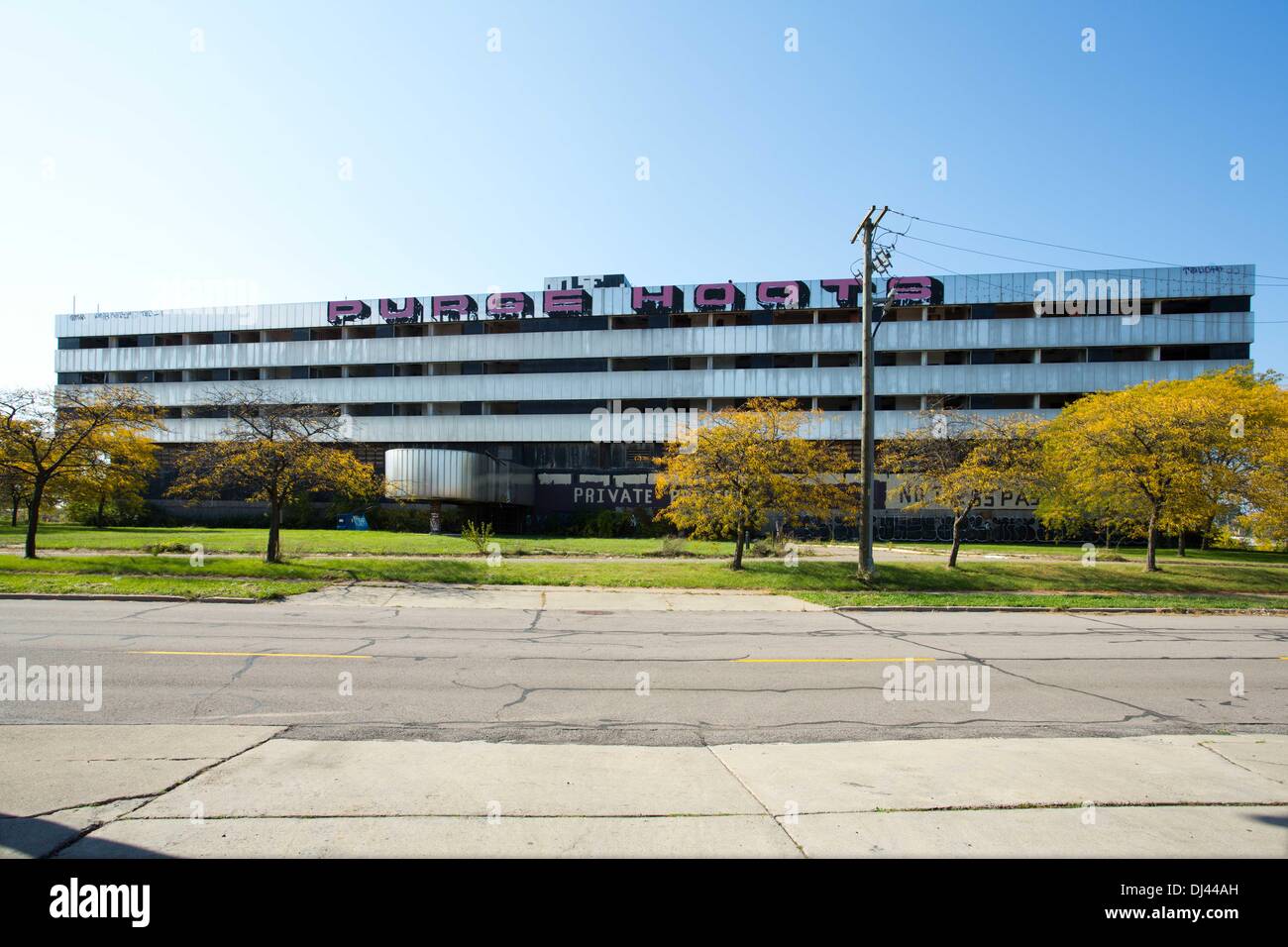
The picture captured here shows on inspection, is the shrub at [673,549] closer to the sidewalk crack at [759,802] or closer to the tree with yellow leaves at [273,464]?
the tree with yellow leaves at [273,464]

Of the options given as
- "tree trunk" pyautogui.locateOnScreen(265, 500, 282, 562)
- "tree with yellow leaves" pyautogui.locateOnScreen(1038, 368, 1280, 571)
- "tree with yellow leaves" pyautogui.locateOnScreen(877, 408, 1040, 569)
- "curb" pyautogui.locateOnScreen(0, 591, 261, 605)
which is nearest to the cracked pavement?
"curb" pyautogui.locateOnScreen(0, 591, 261, 605)

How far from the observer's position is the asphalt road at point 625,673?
705cm

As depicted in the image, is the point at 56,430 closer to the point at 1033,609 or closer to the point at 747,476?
the point at 747,476

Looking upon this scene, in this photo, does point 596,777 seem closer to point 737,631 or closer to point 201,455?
point 737,631

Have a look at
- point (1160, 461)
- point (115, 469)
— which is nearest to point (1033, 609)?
point (1160, 461)

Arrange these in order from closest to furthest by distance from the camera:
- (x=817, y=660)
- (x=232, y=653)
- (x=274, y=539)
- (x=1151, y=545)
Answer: (x=232, y=653) < (x=817, y=660) < (x=274, y=539) < (x=1151, y=545)

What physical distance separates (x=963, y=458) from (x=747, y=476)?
8.25 metres

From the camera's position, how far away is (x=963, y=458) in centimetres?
2442

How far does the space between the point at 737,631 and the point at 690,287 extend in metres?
39.2

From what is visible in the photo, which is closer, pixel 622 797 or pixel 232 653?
pixel 622 797

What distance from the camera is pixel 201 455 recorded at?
2139cm

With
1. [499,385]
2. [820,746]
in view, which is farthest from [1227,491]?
[499,385]

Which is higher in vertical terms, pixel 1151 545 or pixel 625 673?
pixel 1151 545

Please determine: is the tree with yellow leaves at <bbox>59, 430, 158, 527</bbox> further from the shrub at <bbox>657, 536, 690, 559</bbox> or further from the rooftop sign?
the rooftop sign
